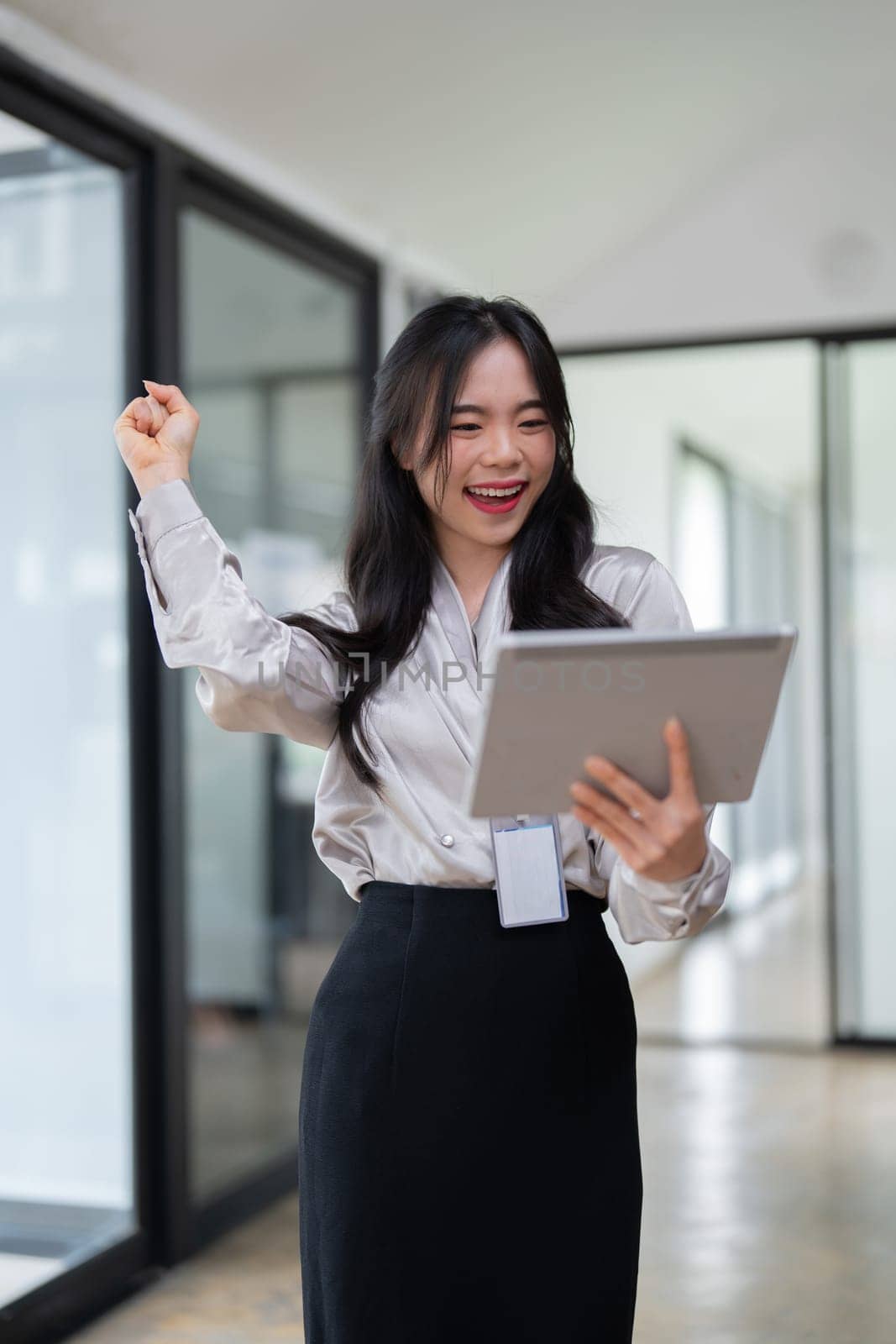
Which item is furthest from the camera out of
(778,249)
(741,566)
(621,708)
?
(741,566)

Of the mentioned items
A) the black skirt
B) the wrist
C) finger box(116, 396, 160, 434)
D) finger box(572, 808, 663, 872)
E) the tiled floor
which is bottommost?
the tiled floor

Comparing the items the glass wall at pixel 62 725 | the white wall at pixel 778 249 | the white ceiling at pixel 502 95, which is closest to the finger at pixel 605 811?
the glass wall at pixel 62 725

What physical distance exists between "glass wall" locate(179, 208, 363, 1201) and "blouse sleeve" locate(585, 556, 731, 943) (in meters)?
1.95

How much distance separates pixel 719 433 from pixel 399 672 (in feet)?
22.8

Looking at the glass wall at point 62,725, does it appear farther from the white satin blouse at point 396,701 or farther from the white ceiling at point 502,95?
the white satin blouse at point 396,701

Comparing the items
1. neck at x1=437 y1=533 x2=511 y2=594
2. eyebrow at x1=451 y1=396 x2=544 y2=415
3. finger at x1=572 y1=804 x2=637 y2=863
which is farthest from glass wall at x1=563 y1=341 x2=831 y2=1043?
finger at x1=572 y1=804 x2=637 y2=863

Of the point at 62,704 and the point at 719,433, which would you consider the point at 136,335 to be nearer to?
the point at 62,704

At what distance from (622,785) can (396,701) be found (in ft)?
1.16

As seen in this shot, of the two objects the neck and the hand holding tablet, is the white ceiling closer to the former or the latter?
the neck

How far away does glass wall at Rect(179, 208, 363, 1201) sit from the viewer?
3.55 metres

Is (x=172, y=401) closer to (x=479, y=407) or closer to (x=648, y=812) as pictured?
(x=479, y=407)

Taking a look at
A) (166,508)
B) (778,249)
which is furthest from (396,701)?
(778,249)

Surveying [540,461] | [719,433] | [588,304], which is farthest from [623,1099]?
[719,433]

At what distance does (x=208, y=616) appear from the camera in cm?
138
